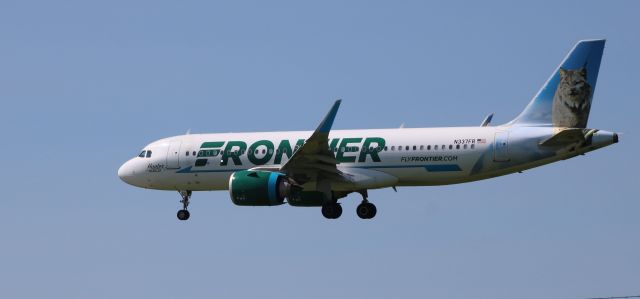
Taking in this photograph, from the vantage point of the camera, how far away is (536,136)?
180 feet

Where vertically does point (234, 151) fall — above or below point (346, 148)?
above

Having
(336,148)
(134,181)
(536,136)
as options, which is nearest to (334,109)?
(336,148)

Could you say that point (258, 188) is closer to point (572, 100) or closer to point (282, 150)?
point (282, 150)

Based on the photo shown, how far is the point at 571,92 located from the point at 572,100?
1.16 feet

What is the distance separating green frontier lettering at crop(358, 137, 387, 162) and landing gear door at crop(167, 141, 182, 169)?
8.50 m

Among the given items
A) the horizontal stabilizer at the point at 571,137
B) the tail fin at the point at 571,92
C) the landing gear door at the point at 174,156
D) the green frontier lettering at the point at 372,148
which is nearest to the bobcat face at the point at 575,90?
the tail fin at the point at 571,92

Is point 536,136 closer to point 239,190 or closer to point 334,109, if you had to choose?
point 334,109

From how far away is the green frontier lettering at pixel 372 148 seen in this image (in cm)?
5725

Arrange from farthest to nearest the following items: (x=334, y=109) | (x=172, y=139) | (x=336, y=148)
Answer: (x=172, y=139) → (x=336, y=148) → (x=334, y=109)

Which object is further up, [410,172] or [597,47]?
[597,47]

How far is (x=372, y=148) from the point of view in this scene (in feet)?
188

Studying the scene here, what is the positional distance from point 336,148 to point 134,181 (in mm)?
10392

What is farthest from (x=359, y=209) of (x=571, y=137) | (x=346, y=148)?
(x=571, y=137)

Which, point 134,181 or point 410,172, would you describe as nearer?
point 410,172
